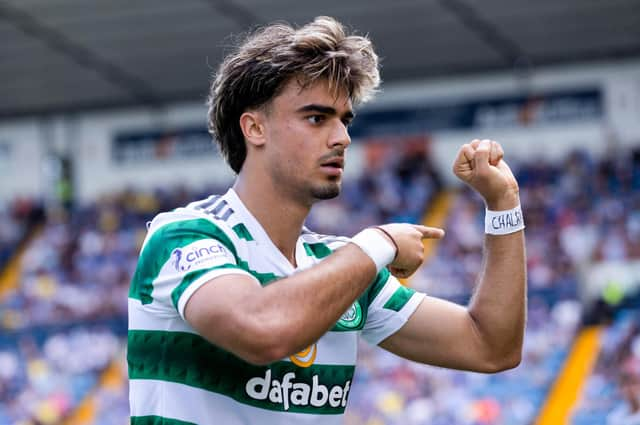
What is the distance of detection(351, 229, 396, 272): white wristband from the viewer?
8.30 feet

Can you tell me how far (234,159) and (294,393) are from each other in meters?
0.72

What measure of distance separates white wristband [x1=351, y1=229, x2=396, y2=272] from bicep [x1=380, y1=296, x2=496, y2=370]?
2.04 ft

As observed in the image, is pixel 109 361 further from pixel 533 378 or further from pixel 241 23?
pixel 533 378

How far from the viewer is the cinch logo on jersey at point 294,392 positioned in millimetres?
2746

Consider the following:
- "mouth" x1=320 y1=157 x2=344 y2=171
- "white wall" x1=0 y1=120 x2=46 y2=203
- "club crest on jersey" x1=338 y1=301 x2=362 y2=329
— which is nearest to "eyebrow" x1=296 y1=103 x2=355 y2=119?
"mouth" x1=320 y1=157 x2=344 y2=171

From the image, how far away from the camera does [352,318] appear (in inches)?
120

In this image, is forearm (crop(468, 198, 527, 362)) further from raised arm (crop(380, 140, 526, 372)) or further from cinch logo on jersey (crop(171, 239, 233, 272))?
cinch logo on jersey (crop(171, 239, 233, 272))

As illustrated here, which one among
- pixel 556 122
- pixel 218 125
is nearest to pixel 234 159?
pixel 218 125

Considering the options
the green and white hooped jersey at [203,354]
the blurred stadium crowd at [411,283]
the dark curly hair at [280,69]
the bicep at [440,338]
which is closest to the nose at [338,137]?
the dark curly hair at [280,69]

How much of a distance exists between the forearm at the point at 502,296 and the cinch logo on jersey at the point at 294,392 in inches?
18.3

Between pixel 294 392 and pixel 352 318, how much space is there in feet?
1.11

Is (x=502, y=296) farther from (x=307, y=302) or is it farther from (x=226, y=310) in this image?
(x=226, y=310)

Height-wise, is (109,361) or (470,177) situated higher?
(470,177)

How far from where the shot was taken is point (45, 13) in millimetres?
17031
